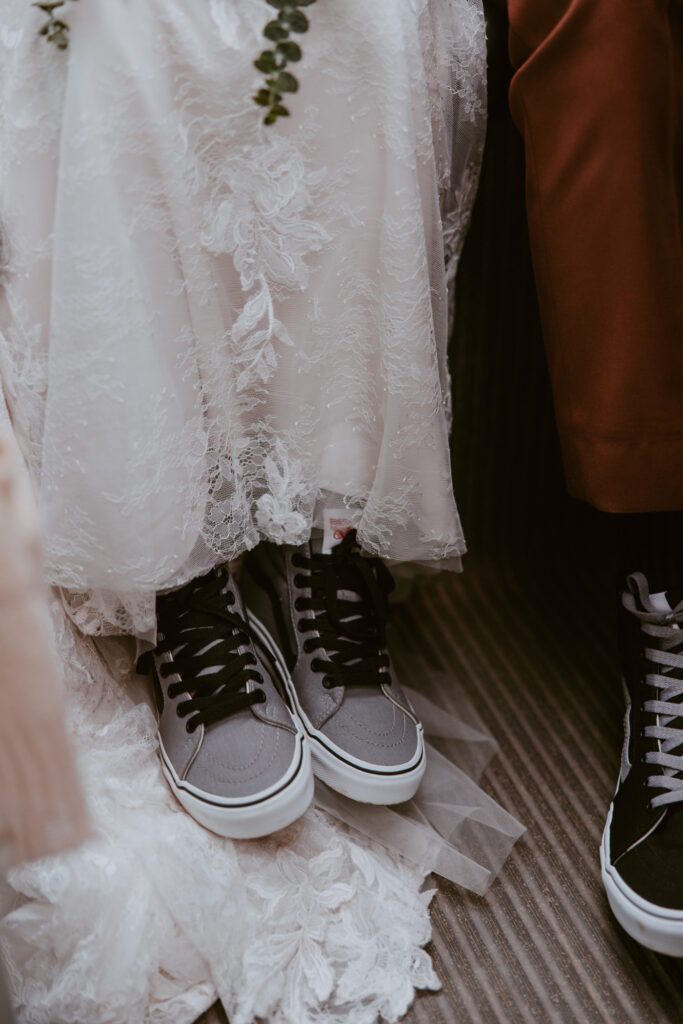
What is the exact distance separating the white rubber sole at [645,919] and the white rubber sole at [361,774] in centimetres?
16

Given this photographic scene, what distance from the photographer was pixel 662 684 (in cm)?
65

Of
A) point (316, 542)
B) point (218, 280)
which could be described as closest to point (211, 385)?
point (218, 280)

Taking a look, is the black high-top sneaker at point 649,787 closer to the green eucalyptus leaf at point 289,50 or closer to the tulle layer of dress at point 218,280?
the tulle layer of dress at point 218,280

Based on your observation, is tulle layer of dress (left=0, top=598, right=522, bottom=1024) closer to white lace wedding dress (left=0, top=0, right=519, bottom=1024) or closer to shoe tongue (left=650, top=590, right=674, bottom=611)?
white lace wedding dress (left=0, top=0, right=519, bottom=1024)

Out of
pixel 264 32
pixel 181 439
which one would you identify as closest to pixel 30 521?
pixel 181 439

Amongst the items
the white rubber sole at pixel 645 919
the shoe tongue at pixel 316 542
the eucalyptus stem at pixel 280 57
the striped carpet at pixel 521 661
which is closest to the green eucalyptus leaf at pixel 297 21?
the eucalyptus stem at pixel 280 57

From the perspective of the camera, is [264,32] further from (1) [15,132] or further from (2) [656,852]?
(2) [656,852]

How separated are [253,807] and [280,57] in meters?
0.51

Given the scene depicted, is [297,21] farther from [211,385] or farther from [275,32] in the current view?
[211,385]

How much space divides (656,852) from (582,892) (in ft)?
0.28

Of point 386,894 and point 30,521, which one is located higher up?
point 30,521

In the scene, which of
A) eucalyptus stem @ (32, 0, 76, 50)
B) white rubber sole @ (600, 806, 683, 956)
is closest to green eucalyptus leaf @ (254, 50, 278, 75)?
eucalyptus stem @ (32, 0, 76, 50)

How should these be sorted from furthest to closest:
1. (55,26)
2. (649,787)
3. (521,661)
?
(521,661), (649,787), (55,26)

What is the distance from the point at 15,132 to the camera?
509mm
